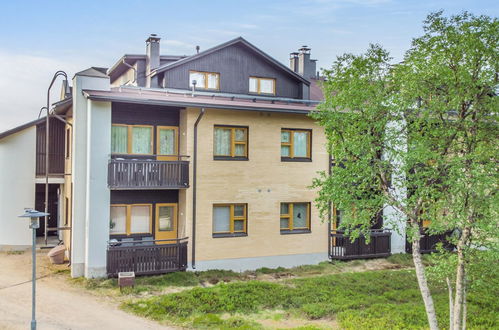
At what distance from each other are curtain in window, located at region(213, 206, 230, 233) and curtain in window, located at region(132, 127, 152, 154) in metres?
3.83

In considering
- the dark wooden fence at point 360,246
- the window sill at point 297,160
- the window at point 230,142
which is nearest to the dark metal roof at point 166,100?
the window at point 230,142

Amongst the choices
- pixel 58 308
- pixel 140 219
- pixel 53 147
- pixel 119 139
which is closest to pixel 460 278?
pixel 58 308

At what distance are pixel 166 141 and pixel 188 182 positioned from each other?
222 centimetres

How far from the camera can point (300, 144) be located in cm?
2120

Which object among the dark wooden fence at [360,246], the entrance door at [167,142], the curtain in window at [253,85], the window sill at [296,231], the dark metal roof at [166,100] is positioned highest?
the curtain in window at [253,85]

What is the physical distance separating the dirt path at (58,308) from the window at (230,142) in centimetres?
767

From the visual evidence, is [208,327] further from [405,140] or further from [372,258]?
[372,258]

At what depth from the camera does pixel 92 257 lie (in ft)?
57.3

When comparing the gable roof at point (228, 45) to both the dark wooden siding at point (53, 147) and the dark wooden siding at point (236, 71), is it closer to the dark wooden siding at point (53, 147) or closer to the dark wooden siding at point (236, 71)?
the dark wooden siding at point (236, 71)

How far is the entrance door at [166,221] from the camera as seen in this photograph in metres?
19.7

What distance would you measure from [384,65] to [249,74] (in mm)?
12682

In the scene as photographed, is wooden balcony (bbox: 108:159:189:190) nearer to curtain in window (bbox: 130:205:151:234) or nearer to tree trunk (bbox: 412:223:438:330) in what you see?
curtain in window (bbox: 130:205:151:234)

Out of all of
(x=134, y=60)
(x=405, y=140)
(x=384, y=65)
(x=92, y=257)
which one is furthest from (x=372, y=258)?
(x=134, y=60)

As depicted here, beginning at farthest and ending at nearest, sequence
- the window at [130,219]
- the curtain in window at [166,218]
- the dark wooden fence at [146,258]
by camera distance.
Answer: the curtain in window at [166,218]
the window at [130,219]
the dark wooden fence at [146,258]
